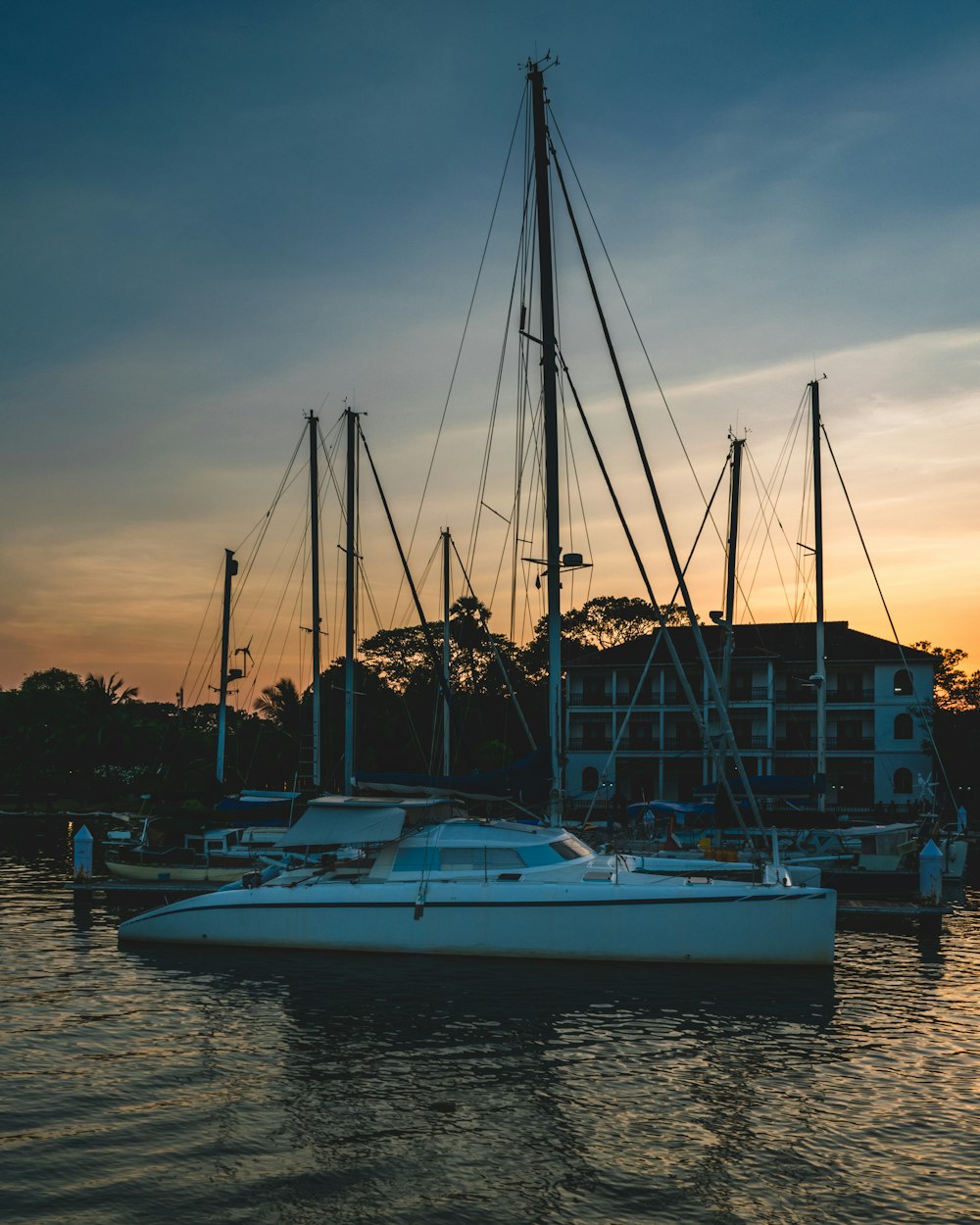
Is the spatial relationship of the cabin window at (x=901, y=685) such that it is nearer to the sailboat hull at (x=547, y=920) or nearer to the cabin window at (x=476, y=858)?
the sailboat hull at (x=547, y=920)

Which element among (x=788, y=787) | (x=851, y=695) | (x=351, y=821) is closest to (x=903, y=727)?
(x=851, y=695)

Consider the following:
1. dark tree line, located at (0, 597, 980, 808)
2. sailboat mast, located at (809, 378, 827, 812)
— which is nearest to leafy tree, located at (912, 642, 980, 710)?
dark tree line, located at (0, 597, 980, 808)

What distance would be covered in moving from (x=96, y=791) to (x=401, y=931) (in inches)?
2415

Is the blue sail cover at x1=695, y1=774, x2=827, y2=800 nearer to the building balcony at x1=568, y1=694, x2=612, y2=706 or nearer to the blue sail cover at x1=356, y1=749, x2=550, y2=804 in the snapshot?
the blue sail cover at x1=356, y1=749, x2=550, y2=804

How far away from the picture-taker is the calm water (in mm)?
9031

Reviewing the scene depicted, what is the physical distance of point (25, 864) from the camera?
37438 mm

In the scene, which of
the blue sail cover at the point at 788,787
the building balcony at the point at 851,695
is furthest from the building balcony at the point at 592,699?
the blue sail cover at the point at 788,787

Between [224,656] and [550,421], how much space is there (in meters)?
24.4

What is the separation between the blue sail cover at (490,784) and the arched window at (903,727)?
4680 cm

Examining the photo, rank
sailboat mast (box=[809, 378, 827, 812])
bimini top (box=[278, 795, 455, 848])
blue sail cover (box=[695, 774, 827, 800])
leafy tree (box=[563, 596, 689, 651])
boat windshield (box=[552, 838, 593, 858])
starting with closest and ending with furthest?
bimini top (box=[278, 795, 455, 848]) < boat windshield (box=[552, 838, 593, 858]) < blue sail cover (box=[695, 774, 827, 800]) < sailboat mast (box=[809, 378, 827, 812]) < leafy tree (box=[563, 596, 689, 651])

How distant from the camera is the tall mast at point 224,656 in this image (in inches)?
1585

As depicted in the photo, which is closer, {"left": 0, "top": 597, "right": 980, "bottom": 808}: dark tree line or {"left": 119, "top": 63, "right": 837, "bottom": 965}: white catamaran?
{"left": 119, "top": 63, "right": 837, "bottom": 965}: white catamaran

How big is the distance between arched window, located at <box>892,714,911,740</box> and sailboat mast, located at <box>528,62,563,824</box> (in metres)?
46.1

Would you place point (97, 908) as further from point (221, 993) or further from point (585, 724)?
point (585, 724)
